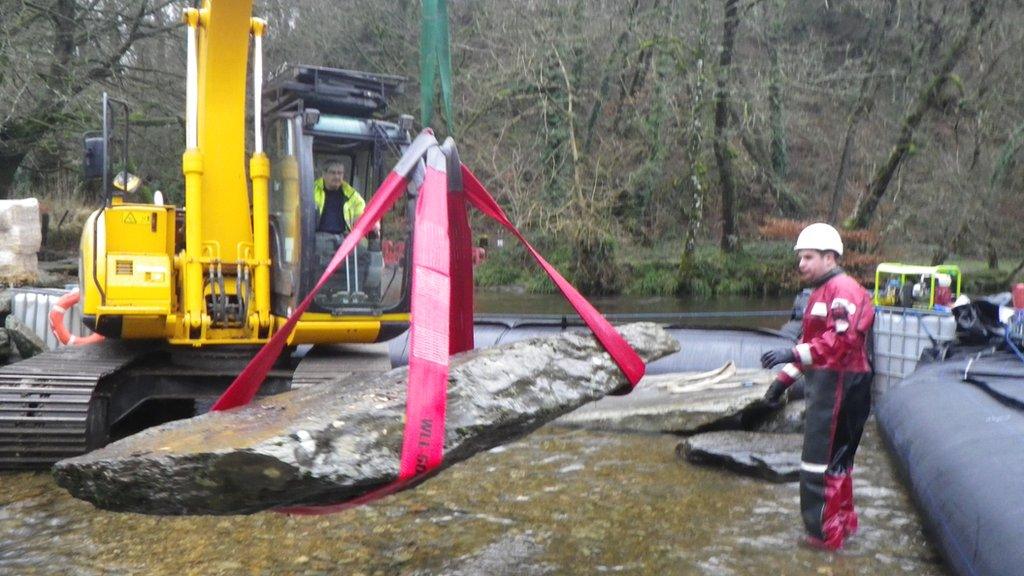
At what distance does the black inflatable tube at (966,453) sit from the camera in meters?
4.29

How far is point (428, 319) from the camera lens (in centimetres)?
374

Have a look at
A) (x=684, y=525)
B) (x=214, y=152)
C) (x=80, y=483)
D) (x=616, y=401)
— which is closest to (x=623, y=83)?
(x=616, y=401)

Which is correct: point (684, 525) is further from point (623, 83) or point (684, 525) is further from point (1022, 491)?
point (623, 83)

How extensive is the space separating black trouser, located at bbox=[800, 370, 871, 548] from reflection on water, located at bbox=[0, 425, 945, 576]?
0.17 meters

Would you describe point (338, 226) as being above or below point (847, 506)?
above

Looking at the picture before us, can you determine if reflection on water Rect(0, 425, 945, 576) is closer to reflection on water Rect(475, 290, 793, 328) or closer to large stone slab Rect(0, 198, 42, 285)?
large stone slab Rect(0, 198, 42, 285)

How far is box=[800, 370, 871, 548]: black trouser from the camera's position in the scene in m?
5.33

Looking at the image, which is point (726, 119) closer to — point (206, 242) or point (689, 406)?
point (689, 406)

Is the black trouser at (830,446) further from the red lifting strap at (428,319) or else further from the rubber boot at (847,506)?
the red lifting strap at (428,319)

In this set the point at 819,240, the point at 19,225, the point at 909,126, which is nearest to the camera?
the point at 819,240

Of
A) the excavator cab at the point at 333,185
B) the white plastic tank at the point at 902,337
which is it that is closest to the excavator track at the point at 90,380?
the excavator cab at the point at 333,185

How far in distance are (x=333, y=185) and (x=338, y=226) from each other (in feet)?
0.95

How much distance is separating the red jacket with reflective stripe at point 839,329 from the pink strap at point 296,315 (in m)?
2.46

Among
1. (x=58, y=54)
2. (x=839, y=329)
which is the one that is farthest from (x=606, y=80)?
(x=839, y=329)
